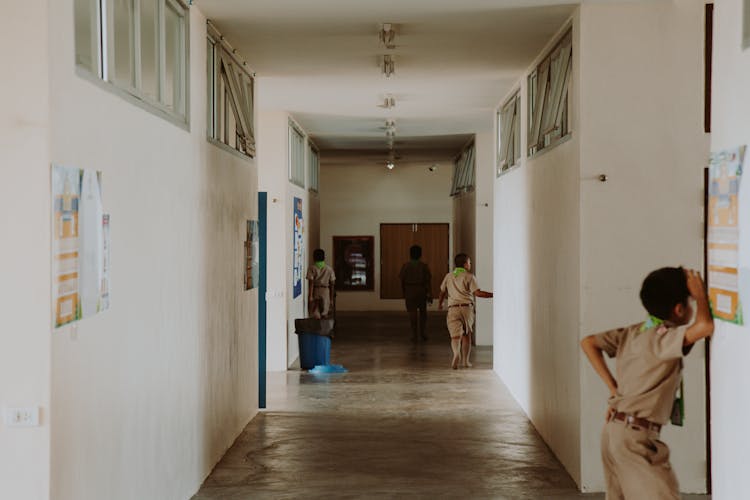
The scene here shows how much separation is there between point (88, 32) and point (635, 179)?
3.68m

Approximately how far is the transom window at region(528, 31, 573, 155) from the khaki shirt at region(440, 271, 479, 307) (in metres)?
3.51

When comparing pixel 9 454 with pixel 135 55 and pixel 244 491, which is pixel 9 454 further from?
pixel 244 491

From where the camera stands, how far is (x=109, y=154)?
172 inches

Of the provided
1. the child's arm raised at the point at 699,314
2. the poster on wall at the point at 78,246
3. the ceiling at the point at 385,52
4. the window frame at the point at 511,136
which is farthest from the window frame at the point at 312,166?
the child's arm raised at the point at 699,314

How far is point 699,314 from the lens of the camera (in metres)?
3.82

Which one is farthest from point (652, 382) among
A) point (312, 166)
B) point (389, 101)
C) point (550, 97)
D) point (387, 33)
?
point (312, 166)

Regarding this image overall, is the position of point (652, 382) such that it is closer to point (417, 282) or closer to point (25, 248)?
point (25, 248)

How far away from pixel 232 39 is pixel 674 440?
14.9 ft

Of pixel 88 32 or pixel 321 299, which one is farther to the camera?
pixel 321 299

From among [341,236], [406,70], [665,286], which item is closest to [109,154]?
[665,286]

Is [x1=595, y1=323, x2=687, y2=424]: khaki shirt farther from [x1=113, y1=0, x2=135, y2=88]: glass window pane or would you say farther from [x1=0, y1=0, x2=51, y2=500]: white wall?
[x1=113, y1=0, x2=135, y2=88]: glass window pane

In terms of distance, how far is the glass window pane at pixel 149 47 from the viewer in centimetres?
562

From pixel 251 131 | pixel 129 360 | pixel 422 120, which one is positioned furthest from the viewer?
pixel 422 120

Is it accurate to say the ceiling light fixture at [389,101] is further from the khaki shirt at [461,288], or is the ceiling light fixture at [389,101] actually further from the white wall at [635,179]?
the white wall at [635,179]
